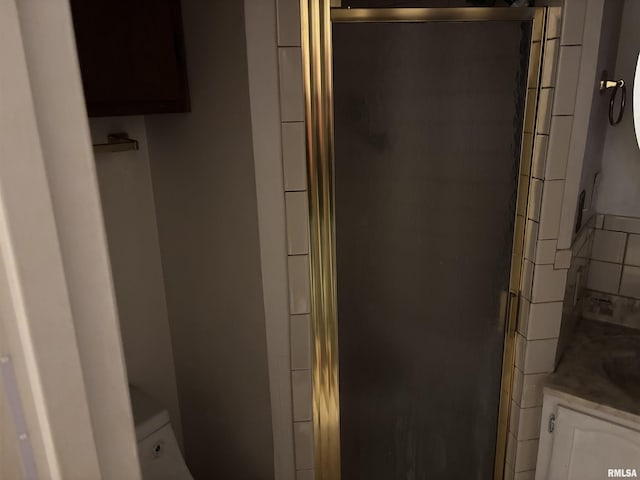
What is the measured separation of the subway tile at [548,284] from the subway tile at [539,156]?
0.90 ft

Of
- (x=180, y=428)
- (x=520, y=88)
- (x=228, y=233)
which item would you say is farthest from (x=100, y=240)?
(x=180, y=428)

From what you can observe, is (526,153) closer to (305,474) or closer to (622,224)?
(622,224)

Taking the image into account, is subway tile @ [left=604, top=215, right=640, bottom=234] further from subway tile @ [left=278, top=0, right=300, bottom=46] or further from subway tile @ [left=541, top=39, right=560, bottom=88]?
subway tile @ [left=278, top=0, right=300, bottom=46]

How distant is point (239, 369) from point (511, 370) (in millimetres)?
876

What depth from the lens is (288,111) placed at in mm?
1231

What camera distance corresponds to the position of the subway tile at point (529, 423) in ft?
5.20

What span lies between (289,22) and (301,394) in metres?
1.01

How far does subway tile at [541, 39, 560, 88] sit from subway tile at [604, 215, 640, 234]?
0.70m

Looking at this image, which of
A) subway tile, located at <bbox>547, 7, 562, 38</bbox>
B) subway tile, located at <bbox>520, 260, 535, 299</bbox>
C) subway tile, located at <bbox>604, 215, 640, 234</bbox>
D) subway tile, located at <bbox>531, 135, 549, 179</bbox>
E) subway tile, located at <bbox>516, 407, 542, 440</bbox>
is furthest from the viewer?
subway tile, located at <bbox>604, 215, 640, 234</bbox>

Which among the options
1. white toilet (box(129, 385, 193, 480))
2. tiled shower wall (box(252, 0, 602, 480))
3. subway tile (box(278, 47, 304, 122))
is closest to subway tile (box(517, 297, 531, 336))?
tiled shower wall (box(252, 0, 602, 480))

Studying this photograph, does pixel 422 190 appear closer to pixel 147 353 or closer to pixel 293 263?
pixel 293 263

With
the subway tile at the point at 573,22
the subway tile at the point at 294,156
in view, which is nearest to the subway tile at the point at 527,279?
the subway tile at the point at 573,22

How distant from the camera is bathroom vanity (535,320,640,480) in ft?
4.61

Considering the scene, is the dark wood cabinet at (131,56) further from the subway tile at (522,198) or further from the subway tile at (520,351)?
the subway tile at (520,351)
